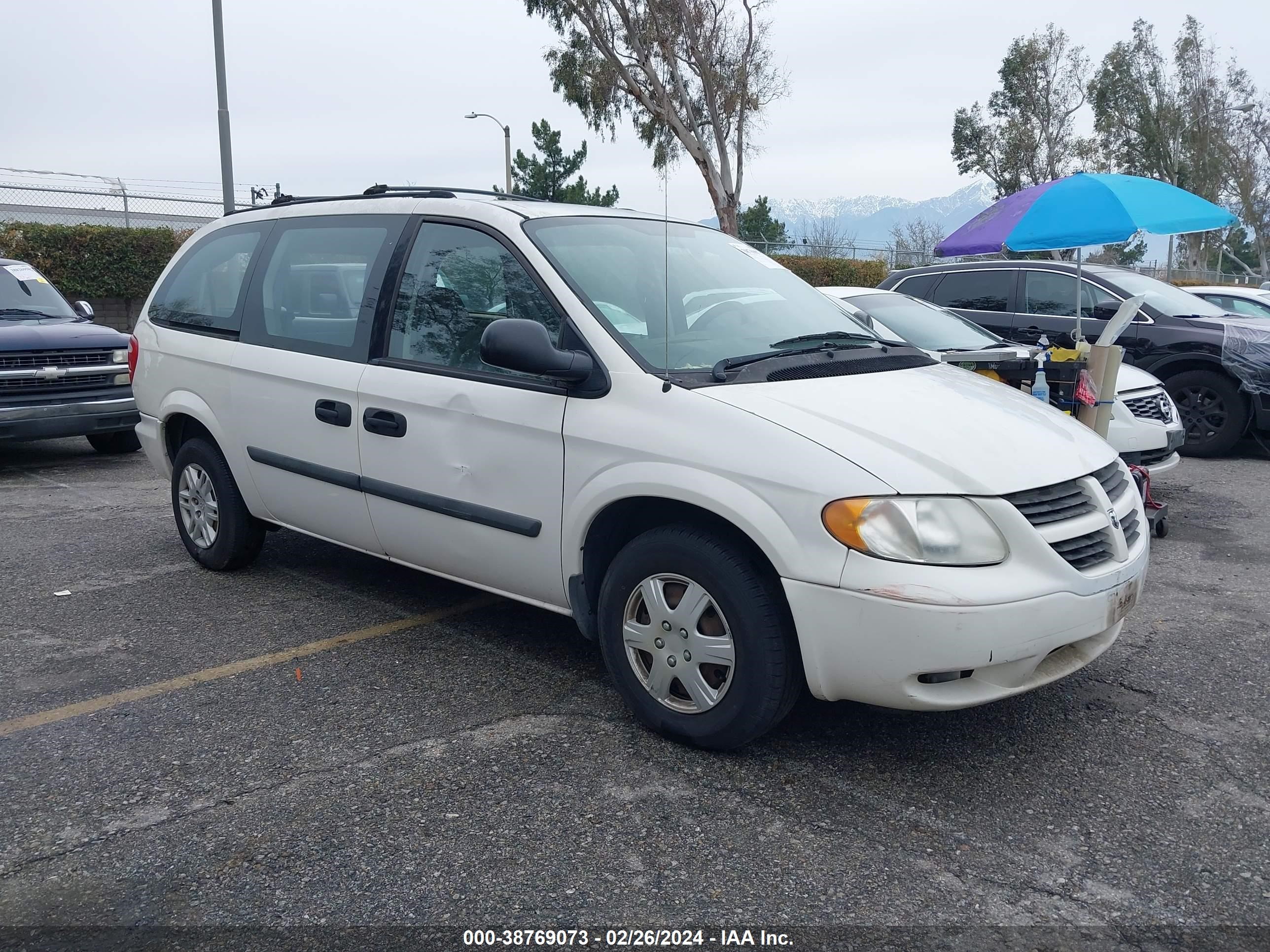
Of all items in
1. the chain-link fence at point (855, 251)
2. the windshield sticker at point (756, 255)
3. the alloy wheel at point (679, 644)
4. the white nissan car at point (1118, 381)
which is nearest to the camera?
the alloy wheel at point (679, 644)

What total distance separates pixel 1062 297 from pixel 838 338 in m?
6.46

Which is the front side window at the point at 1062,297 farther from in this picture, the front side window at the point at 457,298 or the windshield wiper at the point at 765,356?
the front side window at the point at 457,298

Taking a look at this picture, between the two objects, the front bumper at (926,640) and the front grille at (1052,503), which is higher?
the front grille at (1052,503)

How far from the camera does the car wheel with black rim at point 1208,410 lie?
919 centimetres

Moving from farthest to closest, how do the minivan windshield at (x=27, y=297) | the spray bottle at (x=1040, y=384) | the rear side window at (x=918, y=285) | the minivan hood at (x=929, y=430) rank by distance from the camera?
the rear side window at (x=918, y=285) < the minivan windshield at (x=27, y=297) < the spray bottle at (x=1040, y=384) < the minivan hood at (x=929, y=430)

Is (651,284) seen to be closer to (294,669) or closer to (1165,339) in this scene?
(294,669)

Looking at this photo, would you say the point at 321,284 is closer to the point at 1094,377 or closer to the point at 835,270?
the point at 1094,377

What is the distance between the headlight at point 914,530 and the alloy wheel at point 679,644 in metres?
0.49

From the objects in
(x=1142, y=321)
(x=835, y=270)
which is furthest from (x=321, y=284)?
(x=835, y=270)

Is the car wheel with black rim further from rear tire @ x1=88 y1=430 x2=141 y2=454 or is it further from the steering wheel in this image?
rear tire @ x1=88 y1=430 x2=141 y2=454

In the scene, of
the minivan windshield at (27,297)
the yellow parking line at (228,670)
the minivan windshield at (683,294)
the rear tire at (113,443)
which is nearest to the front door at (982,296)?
the minivan windshield at (683,294)

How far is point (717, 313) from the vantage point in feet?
13.0

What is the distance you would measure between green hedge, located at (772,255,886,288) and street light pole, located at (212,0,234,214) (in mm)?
11483

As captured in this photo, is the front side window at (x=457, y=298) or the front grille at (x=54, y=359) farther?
the front grille at (x=54, y=359)
